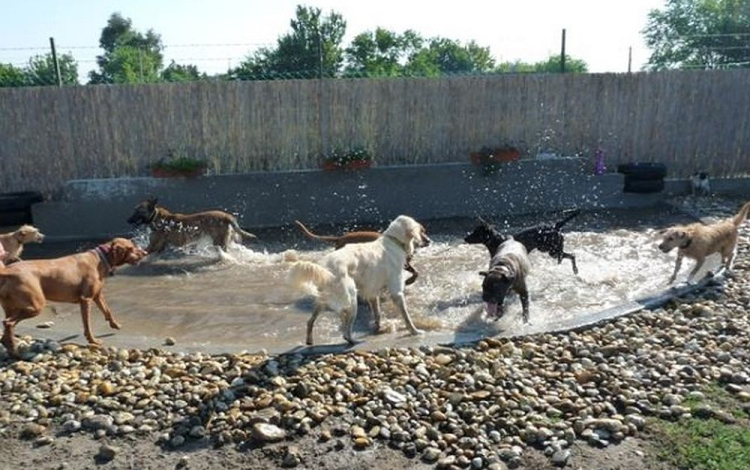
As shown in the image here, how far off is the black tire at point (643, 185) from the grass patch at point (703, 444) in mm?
9008

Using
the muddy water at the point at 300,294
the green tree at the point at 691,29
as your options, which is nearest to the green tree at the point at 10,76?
the muddy water at the point at 300,294

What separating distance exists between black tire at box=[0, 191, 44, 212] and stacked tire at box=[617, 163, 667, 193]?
11.1m

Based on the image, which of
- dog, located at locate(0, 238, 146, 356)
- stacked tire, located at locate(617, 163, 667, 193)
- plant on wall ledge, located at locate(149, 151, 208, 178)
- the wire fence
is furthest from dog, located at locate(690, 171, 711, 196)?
dog, located at locate(0, 238, 146, 356)

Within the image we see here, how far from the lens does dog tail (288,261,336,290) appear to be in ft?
18.7

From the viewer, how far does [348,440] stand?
15.1 ft

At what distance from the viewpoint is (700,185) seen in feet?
44.2

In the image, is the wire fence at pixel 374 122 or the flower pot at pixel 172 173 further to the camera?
the wire fence at pixel 374 122

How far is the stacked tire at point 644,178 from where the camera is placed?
13.0 meters

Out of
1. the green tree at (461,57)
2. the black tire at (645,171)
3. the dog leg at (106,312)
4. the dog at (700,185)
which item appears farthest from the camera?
the green tree at (461,57)

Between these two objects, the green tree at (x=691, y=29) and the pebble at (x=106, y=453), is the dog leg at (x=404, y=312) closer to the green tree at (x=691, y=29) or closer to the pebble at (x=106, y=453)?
the pebble at (x=106, y=453)

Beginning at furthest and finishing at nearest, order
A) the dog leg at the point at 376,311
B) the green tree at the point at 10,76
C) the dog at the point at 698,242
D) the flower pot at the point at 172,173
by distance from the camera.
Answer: the green tree at the point at 10,76
the flower pot at the point at 172,173
the dog at the point at 698,242
the dog leg at the point at 376,311

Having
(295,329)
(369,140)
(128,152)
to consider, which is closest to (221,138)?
(128,152)

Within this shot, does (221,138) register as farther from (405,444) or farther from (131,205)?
(405,444)

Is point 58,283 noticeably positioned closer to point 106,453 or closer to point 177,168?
point 106,453
